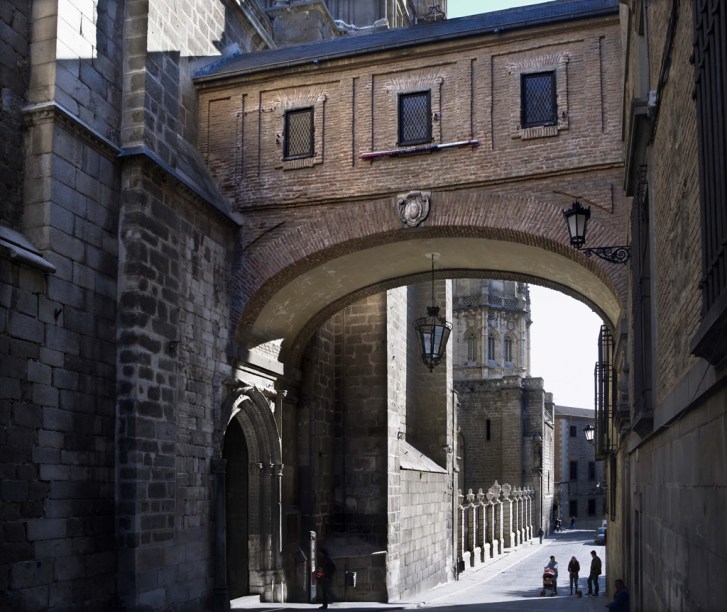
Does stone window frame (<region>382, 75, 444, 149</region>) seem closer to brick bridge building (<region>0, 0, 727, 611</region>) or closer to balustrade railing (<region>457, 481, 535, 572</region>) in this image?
brick bridge building (<region>0, 0, 727, 611</region>)

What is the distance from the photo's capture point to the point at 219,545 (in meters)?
14.6

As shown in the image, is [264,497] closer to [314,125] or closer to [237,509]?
[237,509]

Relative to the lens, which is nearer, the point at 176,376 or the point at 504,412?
the point at 176,376

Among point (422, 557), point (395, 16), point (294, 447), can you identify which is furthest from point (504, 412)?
point (294, 447)

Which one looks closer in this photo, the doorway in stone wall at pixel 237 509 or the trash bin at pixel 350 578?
the doorway in stone wall at pixel 237 509

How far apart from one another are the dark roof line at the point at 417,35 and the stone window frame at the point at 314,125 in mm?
582

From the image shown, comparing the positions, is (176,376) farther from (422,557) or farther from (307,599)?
(422,557)

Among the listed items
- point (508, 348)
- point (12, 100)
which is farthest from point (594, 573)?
point (508, 348)

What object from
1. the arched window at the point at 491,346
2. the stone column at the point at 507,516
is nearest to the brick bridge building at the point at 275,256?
the stone column at the point at 507,516

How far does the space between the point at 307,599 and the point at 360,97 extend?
9.38m

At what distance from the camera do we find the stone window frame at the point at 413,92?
49.7 ft

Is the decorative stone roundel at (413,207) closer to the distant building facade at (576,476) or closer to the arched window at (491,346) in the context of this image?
the arched window at (491,346)

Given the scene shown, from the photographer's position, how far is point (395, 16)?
3291 centimetres

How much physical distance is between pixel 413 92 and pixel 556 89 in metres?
2.26
